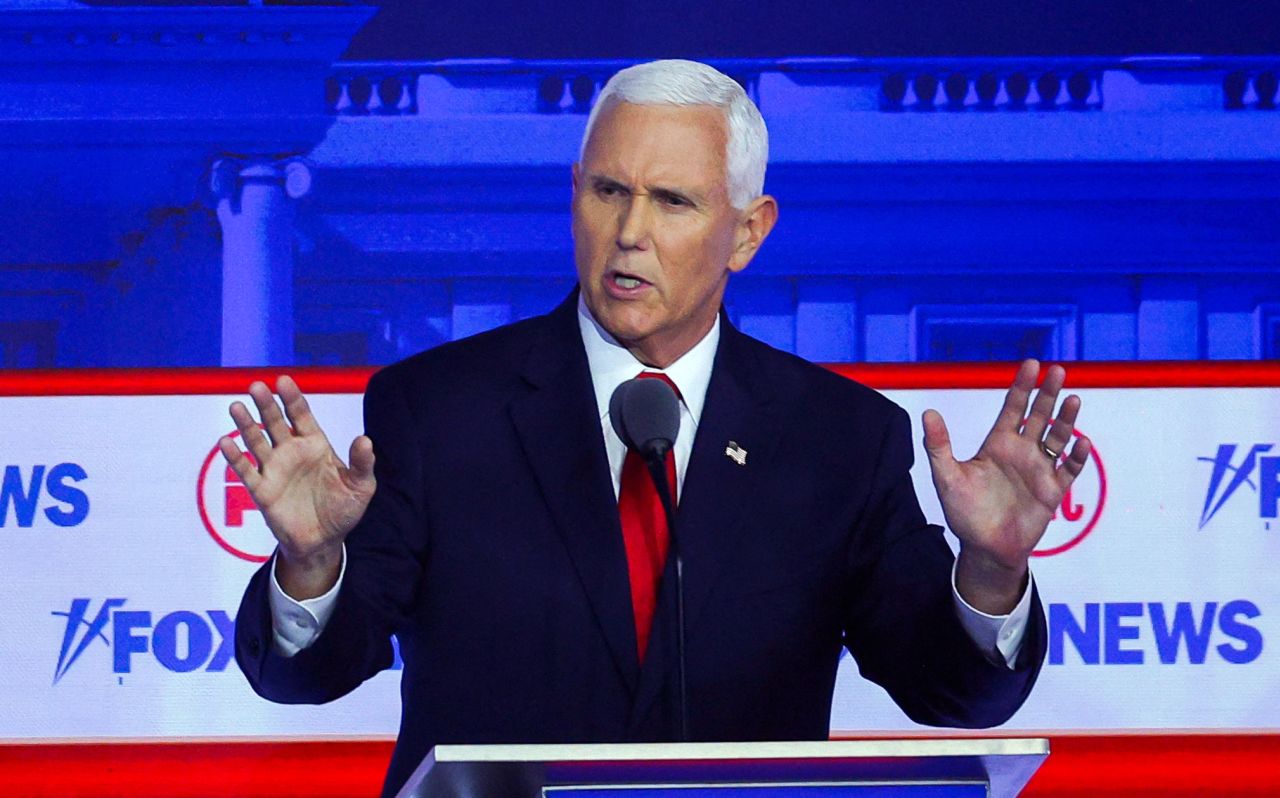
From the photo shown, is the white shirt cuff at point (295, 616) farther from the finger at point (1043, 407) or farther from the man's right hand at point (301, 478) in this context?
the finger at point (1043, 407)

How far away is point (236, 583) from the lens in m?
3.07

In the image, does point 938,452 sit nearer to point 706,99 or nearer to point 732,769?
point 732,769

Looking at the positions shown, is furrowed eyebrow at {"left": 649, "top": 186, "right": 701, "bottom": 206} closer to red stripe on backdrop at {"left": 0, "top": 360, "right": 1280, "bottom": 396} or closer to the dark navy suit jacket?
the dark navy suit jacket

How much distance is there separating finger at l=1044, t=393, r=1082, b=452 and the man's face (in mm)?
619

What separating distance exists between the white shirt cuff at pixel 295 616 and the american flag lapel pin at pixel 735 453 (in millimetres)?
568

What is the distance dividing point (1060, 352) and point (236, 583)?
1623mm

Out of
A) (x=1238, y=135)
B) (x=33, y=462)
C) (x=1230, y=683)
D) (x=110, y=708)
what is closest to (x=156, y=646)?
(x=110, y=708)

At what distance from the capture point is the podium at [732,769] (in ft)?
4.39

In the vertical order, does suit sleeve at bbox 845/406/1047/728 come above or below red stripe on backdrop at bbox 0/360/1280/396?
below

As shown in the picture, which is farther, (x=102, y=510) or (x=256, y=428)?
(x=102, y=510)

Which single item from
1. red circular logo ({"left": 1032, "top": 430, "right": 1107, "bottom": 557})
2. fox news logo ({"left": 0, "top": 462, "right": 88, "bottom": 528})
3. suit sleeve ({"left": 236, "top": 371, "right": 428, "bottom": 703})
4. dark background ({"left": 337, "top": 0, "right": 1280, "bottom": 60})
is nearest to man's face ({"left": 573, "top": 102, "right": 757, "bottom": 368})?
suit sleeve ({"left": 236, "top": 371, "right": 428, "bottom": 703})

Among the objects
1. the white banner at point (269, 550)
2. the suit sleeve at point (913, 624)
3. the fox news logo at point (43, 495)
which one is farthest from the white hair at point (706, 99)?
the fox news logo at point (43, 495)

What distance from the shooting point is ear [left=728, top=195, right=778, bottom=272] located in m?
2.39

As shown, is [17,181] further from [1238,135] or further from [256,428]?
[1238,135]
